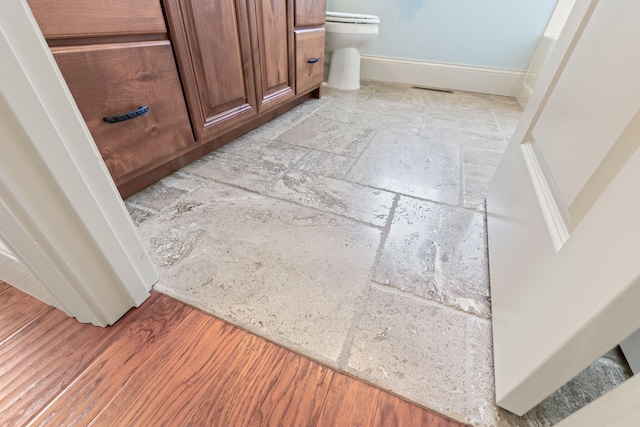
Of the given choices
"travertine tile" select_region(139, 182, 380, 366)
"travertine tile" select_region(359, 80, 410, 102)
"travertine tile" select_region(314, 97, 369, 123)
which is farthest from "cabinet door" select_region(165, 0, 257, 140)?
"travertine tile" select_region(359, 80, 410, 102)

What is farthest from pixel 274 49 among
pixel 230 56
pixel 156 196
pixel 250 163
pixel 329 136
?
pixel 156 196

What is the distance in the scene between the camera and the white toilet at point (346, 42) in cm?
198

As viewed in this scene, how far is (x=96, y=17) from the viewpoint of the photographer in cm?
73

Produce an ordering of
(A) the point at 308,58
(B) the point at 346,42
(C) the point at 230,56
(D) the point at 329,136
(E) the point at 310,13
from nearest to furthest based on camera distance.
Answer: (C) the point at 230,56 < (D) the point at 329,136 < (E) the point at 310,13 < (A) the point at 308,58 < (B) the point at 346,42

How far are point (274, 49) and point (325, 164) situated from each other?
68cm

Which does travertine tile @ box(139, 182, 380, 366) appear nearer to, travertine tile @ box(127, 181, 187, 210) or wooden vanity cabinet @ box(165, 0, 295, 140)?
travertine tile @ box(127, 181, 187, 210)

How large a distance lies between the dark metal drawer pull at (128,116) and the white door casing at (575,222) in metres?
1.08

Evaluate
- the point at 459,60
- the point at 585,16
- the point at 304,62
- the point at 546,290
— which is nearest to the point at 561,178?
the point at 546,290

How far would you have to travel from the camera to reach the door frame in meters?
0.38

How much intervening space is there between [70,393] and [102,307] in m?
0.15

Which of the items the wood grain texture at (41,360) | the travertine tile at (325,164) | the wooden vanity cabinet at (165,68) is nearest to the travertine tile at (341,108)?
the wooden vanity cabinet at (165,68)

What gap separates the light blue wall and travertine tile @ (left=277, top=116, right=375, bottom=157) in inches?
48.9

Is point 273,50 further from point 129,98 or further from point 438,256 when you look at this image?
point 438,256

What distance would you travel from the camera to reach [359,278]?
0.76 metres
